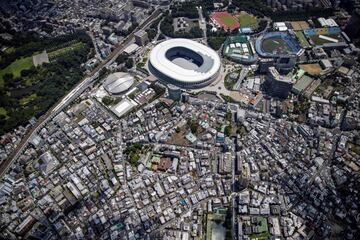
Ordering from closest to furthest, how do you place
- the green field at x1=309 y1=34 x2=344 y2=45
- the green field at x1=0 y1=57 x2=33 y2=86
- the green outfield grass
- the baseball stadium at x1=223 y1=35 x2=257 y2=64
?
1. the baseball stadium at x1=223 y1=35 x2=257 y2=64
2. the green field at x1=0 y1=57 x2=33 y2=86
3. the green outfield grass
4. the green field at x1=309 y1=34 x2=344 y2=45

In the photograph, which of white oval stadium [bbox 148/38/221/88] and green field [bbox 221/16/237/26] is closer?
white oval stadium [bbox 148/38/221/88]

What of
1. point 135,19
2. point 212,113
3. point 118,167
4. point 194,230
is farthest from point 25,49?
point 194,230

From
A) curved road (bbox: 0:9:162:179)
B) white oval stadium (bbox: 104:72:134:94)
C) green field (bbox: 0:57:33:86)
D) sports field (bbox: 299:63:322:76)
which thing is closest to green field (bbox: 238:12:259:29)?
sports field (bbox: 299:63:322:76)

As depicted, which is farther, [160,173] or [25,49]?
[25,49]

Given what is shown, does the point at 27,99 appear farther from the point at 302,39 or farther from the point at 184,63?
the point at 302,39

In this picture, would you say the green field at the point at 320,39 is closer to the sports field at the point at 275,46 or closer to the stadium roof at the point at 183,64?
the sports field at the point at 275,46

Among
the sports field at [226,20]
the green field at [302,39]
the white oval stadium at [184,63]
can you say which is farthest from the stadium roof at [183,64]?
the green field at [302,39]

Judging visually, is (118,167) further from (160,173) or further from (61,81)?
(61,81)

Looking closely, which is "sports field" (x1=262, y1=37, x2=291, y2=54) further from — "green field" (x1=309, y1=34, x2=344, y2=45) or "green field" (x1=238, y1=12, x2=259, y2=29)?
"green field" (x1=309, y1=34, x2=344, y2=45)
